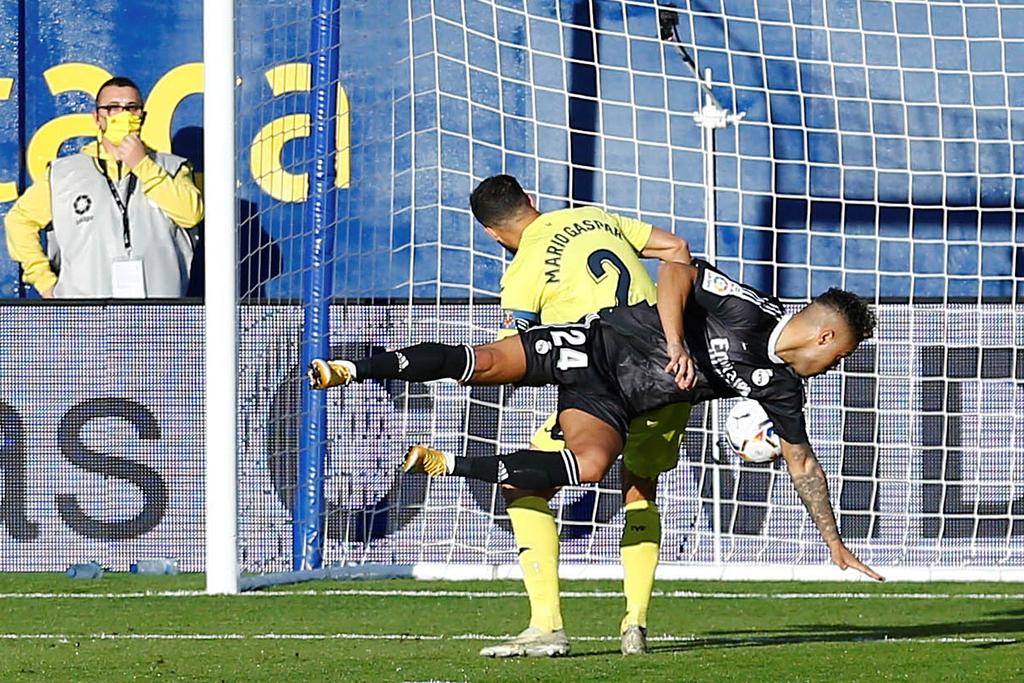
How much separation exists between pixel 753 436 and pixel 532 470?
5.03 feet

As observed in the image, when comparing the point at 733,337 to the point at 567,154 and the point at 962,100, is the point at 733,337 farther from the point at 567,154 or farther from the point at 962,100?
the point at 962,100

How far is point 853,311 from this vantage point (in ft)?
20.4

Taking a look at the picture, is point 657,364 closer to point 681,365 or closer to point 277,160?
point 681,365

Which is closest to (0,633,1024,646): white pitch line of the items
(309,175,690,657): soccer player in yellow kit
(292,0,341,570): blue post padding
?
(309,175,690,657): soccer player in yellow kit

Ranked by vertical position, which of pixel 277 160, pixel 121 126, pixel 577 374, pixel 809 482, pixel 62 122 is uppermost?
pixel 62 122

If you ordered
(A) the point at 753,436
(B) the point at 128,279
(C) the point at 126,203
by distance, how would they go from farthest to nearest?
(C) the point at 126,203, (B) the point at 128,279, (A) the point at 753,436

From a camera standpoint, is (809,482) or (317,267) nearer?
(809,482)

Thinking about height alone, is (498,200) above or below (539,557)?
above

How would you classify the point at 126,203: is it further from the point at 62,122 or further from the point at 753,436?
the point at 753,436

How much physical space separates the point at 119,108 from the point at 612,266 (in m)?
6.60

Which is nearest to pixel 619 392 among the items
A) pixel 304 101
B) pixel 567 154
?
pixel 304 101

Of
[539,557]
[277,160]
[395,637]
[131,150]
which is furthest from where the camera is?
[131,150]

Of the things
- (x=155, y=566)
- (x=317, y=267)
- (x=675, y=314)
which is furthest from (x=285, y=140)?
(x=675, y=314)

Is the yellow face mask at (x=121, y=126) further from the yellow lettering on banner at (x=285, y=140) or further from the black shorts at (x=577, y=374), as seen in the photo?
the black shorts at (x=577, y=374)
